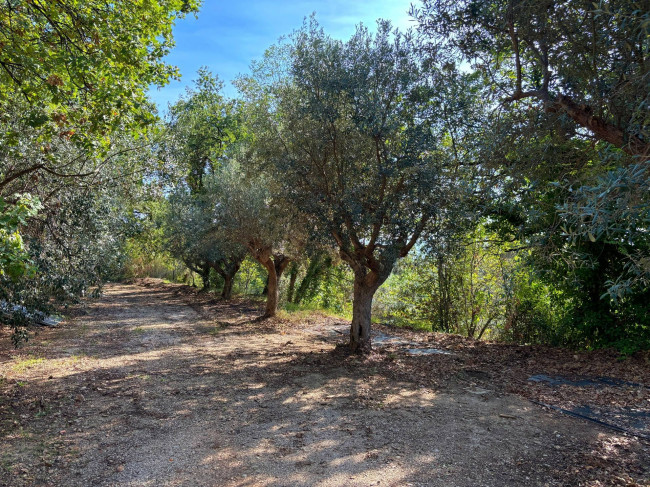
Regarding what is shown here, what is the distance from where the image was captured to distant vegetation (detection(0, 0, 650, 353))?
5.23 metres

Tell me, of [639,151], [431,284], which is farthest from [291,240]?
[639,151]

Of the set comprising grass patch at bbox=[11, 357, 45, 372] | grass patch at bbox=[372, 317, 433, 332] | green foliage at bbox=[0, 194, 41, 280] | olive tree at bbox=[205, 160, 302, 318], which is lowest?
grass patch at bbox=[11, 357, 45, 372]

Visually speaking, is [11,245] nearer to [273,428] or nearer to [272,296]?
[273,428]

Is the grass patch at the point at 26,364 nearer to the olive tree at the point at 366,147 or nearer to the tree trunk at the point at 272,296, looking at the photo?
the olive tree at the point at 366,147

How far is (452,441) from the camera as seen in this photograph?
5.04 meters

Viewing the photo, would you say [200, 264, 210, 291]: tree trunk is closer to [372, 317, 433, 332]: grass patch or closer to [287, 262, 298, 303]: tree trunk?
[287, 262, 298, 303]: tree trunk

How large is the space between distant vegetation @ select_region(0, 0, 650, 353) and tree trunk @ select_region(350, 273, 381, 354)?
0.04 m

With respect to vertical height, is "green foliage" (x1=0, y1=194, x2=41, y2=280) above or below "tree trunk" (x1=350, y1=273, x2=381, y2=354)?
above

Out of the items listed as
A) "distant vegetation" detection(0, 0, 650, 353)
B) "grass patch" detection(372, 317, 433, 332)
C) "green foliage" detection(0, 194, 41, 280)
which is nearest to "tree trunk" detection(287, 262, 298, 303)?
"grass patch" detection(372, 317, 433, 332)

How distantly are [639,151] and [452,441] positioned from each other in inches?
152

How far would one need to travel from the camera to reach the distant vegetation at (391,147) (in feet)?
17.1

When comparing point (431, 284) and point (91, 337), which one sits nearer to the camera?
point (91, 337)

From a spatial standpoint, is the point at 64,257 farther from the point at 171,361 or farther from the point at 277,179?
the point at 277,179

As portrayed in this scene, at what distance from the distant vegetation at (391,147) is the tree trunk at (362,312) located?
4cm
